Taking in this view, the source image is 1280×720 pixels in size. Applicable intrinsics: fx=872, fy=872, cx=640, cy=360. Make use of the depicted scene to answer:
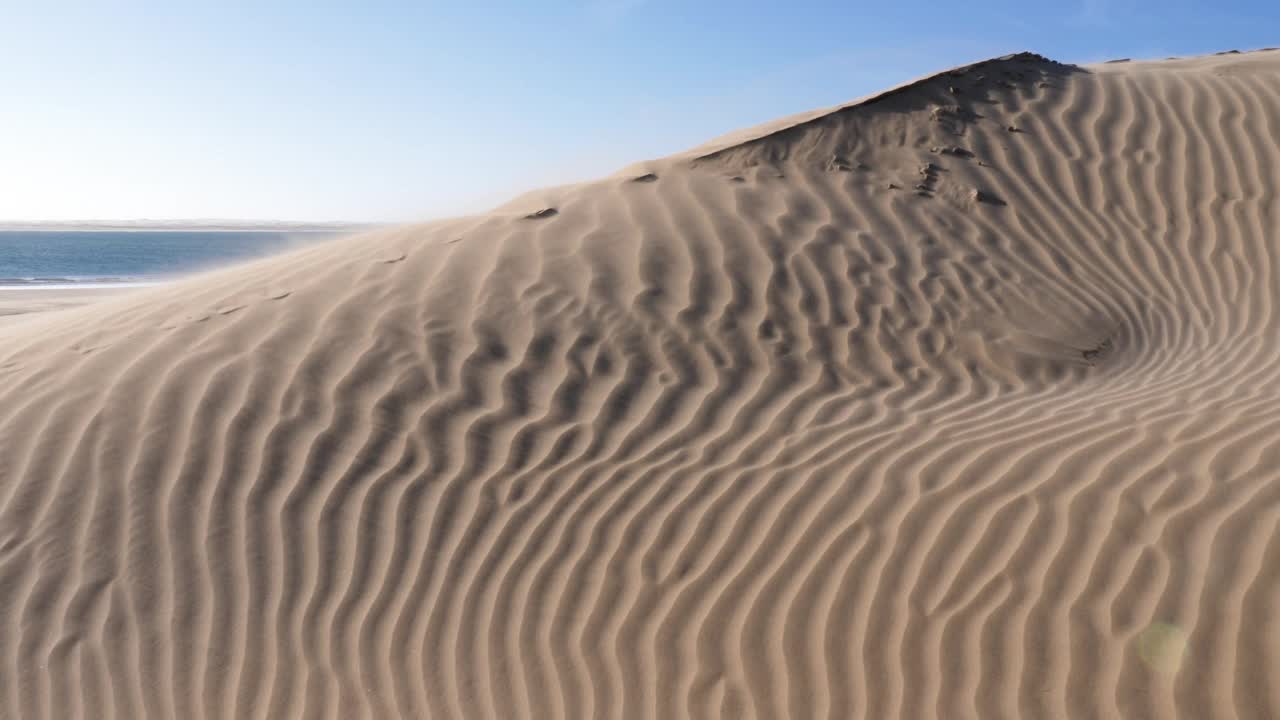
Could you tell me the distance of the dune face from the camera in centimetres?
296

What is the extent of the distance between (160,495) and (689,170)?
15.0ft

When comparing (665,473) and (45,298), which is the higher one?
(665,473)

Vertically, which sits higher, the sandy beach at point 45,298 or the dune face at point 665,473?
the dune face at point 665,473

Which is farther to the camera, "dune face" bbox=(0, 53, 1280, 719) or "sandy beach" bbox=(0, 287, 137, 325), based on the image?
"sandy beach" bbox=(0, 287, 137, 325)

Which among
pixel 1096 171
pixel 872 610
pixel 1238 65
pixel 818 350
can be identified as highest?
pixel 1238 65

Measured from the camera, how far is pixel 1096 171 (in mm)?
7398

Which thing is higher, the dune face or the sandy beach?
the dune face

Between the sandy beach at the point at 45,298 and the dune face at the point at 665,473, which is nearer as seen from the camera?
the dune face at the point at 665,473

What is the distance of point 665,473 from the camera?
3896 millimetres

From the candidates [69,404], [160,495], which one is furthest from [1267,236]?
[69,404]

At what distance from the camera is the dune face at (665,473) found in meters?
2.96

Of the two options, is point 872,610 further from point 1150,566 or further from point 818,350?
point 818,350

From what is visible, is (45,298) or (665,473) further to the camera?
(45,298)

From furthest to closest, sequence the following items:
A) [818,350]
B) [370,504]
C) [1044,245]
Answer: [1044,245] < [818,350] < [370,504]
